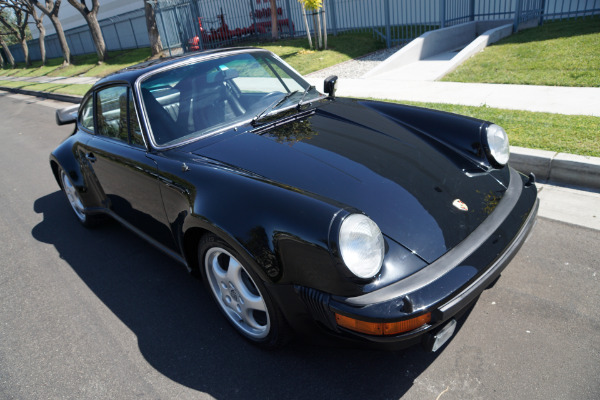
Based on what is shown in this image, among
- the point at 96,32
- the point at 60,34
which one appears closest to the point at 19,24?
the point at 60,34

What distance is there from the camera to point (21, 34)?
Answer: 34875mm

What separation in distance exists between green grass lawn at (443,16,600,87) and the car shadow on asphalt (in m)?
6.51

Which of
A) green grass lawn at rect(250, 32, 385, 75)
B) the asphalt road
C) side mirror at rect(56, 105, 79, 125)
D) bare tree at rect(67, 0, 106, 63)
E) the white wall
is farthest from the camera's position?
the white wall

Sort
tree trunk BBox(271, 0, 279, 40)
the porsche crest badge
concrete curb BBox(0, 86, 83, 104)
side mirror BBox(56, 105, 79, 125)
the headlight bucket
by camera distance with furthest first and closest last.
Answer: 1. tree trunk BBox(271, 0, 279, 40)
2. concrete curb BBox(0, 86, 83, 104)
3. side mirror BBox(56, 105, 79, 125)
4. the headlight bucket
5. the porsche crest badge

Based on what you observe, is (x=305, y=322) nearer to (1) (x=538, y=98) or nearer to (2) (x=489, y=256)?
(2) (x=489, y=256)

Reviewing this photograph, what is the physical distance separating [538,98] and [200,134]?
552 cm

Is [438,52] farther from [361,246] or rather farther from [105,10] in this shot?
[105,10]

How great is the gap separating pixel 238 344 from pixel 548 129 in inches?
168

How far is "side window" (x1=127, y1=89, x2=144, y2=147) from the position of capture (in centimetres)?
310

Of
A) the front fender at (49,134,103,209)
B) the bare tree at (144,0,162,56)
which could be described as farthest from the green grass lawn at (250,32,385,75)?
the front fender at (49,134,103,209)

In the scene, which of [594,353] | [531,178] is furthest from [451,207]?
[594,353]

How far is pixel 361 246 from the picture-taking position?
1.94 meters

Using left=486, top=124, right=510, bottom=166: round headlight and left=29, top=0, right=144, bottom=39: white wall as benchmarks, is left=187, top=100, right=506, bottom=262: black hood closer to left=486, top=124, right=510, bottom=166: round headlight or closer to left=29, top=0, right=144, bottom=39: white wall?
left=486, top=124, right=510, bottom=166: round headlight

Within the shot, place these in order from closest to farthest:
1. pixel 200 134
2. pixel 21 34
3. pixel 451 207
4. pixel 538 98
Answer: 1. pixel 451 207
2. pixel 200 134
3. pixel 538 98
4. pixel 21 34
